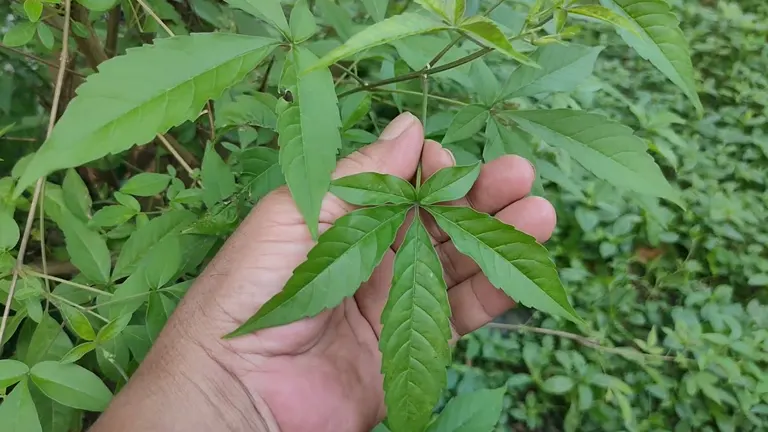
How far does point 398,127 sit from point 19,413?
0.69 metres

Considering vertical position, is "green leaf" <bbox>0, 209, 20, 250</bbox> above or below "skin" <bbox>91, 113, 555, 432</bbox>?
above

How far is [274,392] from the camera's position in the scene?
1048 mm

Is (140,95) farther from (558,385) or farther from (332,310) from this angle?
(558,385)

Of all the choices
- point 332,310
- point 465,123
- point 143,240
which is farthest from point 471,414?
point 143,240

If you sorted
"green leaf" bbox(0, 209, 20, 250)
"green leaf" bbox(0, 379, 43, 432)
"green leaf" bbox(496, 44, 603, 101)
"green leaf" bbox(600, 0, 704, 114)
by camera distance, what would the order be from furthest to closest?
"green leaf" bbox(496, 44, 603, 101), "green leaf" bbox(0, 209, 20, 250), "green leaf" bbox(0, 379, 43, 432), "green leaf" bbox(600, 0, 704, 114)

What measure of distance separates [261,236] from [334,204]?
0.42ft

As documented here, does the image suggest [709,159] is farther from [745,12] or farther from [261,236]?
[261,236]

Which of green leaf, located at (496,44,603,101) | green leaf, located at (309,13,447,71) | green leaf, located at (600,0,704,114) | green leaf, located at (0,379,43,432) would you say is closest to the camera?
green leaf, located at (309,13,447,71)

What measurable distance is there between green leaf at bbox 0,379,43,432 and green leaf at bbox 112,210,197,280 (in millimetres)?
249

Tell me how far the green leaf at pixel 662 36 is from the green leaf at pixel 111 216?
828 mm

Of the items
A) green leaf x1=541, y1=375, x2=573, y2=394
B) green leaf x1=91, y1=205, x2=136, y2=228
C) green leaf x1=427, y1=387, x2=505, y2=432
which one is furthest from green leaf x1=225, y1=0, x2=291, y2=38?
green leaf x1=541, y1=375, x2=573, y2=394

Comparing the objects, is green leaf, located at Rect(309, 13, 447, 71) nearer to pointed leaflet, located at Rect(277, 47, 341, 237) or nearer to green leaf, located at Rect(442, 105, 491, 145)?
pointed leaflet, located at Rect(277, 47, 341, 237)

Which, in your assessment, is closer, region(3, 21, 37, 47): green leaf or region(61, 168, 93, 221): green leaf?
region(3, 21, 37, 47): green leaf

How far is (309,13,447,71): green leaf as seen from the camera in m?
0.59
